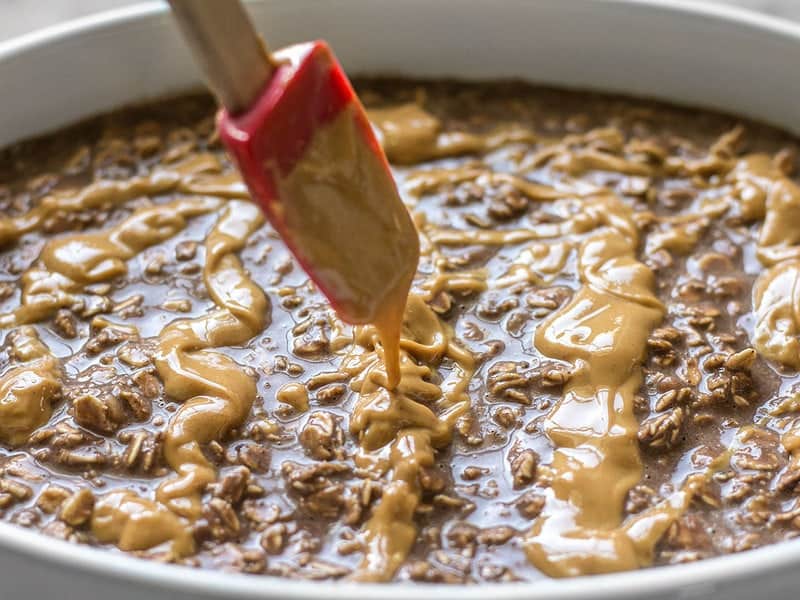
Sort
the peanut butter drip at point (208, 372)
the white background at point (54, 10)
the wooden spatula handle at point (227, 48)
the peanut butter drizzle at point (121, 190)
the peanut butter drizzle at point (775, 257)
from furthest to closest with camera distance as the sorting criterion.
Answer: the white background at point (54, 10) < the peanut butter drizzle at point (121, 190) < the peanut butter drizzle at point (775, 257) < the peanut butter drip at point (208, 372) < the wooden spatula handle at point (227, 48)

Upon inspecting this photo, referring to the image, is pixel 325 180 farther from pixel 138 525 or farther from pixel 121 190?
pixel 121 190

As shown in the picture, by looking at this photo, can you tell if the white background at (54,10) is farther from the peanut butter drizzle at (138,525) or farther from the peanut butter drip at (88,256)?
the peanut butter drizzle at (138,525)

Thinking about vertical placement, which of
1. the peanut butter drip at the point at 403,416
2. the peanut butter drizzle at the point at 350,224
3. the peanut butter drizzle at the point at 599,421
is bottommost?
the peanut butter drizzle at the point at 599,421

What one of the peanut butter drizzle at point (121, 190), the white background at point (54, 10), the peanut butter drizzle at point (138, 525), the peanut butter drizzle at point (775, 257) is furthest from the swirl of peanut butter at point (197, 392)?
the white background at point (54, 10)

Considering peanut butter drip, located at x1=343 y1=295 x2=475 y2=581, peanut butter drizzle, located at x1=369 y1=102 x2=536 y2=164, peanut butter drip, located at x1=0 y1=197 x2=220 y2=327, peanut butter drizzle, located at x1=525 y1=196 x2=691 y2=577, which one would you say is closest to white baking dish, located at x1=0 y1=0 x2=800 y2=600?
peanut butter drizzle, located at x1=369 y1=102 x2=536 y2=164

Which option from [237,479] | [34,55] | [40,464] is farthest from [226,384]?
[34,55]

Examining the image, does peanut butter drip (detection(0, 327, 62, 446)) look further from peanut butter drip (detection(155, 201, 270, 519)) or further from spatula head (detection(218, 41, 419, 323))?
spatula head (detection(218, 41, 419, 323))
